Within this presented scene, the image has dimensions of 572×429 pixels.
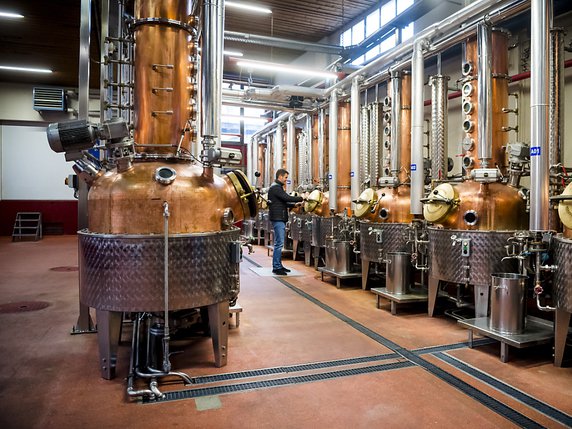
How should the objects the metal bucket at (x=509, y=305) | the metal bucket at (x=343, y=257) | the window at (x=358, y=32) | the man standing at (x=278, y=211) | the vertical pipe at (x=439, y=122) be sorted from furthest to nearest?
the window at (x=358, y=32) < the man standing at (x=278, y=211) < the metal bucket at (x=343, y=257) < the vertical pipe at (x=439, y=122) < the metal bucket at (x=509, y=305)

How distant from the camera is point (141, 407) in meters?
2.35

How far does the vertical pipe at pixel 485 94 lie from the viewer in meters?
3.94

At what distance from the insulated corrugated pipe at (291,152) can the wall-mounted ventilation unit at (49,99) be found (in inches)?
296

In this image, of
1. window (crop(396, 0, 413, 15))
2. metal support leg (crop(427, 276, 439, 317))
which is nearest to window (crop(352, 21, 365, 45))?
window (crop(396, 0, 413, 15))

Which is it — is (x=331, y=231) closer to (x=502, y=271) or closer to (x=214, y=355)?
(x=502, y=271)

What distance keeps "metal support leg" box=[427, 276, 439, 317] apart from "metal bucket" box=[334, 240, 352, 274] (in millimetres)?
1593

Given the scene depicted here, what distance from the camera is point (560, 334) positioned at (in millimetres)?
2928

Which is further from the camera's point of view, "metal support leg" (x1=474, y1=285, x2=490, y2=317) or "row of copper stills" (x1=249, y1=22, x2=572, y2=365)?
"metal support leg" (x1=474, y1=285, x2=490, y2=317)

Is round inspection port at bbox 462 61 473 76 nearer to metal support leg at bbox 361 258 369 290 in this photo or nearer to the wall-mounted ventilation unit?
metal support leg at bbox 361 258 369 290

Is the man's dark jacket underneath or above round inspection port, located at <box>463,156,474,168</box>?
underneath

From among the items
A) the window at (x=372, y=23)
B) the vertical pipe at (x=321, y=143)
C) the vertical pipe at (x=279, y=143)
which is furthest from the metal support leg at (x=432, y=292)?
the vertical pipe at (x=279, y=143)

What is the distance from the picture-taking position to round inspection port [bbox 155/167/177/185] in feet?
8.63

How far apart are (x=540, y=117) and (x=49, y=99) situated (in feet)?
42.7

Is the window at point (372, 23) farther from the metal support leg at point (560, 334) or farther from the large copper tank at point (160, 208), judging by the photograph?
the metal support leg at point (560, 334)
